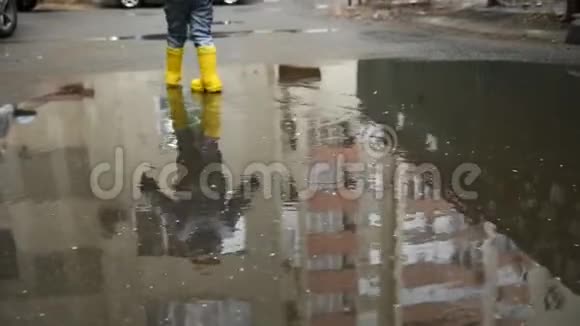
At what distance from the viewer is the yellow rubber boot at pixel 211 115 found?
17.6 feet

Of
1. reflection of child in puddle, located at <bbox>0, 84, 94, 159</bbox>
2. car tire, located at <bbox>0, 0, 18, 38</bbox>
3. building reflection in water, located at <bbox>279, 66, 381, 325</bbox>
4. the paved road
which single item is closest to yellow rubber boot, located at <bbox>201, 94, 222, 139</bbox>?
building reflection in water, located at <bbox>279, 66, 381, 325</bbox>

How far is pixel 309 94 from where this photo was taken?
21.7 ft

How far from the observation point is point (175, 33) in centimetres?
702

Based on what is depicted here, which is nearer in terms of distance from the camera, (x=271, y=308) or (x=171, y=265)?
(x=271, y=308)

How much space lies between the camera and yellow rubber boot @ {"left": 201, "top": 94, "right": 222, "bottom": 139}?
5359mm

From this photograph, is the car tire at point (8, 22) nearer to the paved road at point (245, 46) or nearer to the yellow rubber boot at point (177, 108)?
the paved road at point (245, 46)

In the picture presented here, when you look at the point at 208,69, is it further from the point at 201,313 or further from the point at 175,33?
the point at 201,313

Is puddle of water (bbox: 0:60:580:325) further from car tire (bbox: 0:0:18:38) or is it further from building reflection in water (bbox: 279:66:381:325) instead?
car tire (bbox: 0:0:18:38)

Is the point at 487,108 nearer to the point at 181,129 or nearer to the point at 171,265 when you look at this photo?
the point at 181,129

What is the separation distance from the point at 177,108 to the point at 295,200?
259 cm

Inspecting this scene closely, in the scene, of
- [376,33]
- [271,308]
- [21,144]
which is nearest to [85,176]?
[21,144]

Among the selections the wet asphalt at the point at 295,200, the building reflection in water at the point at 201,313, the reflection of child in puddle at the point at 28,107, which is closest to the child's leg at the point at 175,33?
the wet asphalt at the point at 295,200

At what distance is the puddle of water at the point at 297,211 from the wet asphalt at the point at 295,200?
0.04 ft

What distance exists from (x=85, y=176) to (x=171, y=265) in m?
1.47
